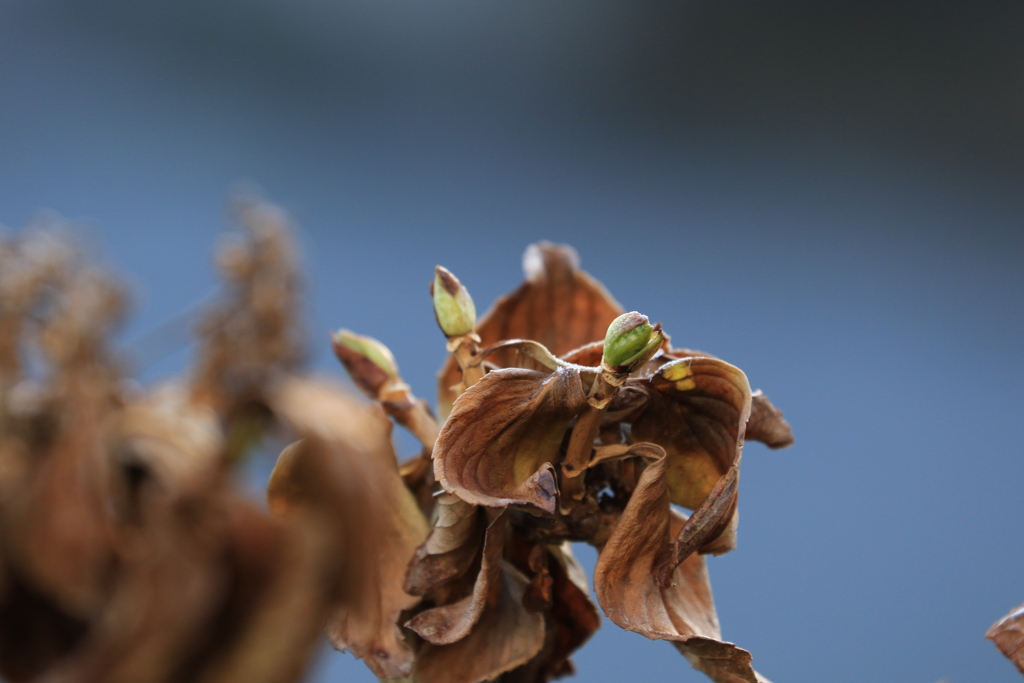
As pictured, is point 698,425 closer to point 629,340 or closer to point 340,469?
point 629,340

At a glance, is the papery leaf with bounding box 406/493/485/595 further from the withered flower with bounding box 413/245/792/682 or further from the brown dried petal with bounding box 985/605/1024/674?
the brown dried petal with bounding box 985/605/1024/674

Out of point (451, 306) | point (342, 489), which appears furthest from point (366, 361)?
point (342, 489)

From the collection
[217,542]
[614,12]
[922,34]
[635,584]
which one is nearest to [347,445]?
[217,542]

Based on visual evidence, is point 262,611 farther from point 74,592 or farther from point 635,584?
point 635,584

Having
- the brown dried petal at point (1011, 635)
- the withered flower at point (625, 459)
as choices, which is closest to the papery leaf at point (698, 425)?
the withered flower at point (625, 459)

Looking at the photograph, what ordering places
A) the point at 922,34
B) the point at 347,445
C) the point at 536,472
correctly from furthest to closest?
the point at 922,34, the point at 536,472, the point at 347,445
